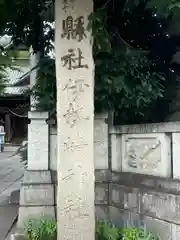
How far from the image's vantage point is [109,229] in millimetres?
3918

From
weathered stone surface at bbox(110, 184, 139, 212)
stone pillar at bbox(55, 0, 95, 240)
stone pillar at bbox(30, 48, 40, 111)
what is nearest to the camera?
stone pillar at bbox(55, 0, 95, 240)

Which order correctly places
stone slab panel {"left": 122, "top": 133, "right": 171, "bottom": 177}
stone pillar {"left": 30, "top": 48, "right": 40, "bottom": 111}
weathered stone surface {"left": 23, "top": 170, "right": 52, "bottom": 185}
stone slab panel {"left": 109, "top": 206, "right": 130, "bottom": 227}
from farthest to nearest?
stone pillar {"left": 30, "top": 48, "right": 40, "bottom": 111} → weathered stone surface {"left": 23, "top": 170, "right": 52, "bottom": 185} → stone slab panel {"left": 109, "top": 206, "right": 130, "bottom": 227} → stone slab panel {"left": 122, "top": 133, "right": 171, "bottom": 177}

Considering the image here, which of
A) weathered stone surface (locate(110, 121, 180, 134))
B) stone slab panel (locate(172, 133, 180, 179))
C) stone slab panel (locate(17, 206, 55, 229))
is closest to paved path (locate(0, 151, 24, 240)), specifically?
stone slab panel (locate(17, 206, 55, 229))

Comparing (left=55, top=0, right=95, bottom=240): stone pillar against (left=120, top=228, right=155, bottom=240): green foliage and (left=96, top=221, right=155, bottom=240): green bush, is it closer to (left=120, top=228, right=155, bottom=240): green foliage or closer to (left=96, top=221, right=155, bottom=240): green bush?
(left=96, top=221, right=155, bottom=240): green bush

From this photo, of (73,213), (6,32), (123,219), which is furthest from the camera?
(6,32)

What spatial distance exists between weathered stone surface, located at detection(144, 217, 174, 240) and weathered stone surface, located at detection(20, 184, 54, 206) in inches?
59.8

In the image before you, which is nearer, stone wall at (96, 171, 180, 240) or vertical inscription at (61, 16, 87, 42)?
vertical inscription at (61, 16, 87, 42)

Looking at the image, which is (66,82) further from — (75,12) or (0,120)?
(0,120)

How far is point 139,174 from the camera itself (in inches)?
176

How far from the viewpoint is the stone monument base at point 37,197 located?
5.19m

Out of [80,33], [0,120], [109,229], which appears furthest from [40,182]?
[0,120]

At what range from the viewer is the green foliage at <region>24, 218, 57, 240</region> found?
3884mm

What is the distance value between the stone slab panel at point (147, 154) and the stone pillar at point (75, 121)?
0.96 m

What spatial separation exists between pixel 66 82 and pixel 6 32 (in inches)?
90.5
